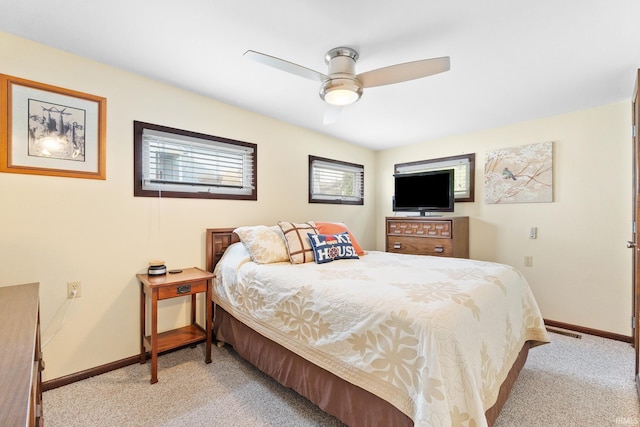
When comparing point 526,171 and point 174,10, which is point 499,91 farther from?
point 174,10

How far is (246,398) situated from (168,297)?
886mm

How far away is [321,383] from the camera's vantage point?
5.17 ft

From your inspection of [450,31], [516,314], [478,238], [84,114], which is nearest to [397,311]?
[516,314]

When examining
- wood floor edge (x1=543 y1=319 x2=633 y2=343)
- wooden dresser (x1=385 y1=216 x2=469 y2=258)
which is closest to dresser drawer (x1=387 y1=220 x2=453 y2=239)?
wooden dresser (x1=385 y1=216 x2=469 y2=258)

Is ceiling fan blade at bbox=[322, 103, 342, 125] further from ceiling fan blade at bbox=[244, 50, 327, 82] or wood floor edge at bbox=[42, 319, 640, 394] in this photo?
wood floor edge at bbox=[42, 319, 640, 394]

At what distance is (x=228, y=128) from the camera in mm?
2801

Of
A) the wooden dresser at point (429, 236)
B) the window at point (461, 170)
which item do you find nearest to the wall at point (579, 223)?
the window at point (461, 170)

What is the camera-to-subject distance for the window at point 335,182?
368cm

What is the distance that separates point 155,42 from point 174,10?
40 cm

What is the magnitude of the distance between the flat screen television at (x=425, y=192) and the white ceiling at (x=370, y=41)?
108 cm

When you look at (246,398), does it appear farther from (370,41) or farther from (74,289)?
(370,41)

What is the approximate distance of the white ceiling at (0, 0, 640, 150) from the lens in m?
1.50

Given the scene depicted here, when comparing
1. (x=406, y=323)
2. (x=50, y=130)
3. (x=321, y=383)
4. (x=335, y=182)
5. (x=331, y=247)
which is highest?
(x=50, y=130)

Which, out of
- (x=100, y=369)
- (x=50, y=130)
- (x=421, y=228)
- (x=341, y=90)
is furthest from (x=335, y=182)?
(x=100, y=369)
